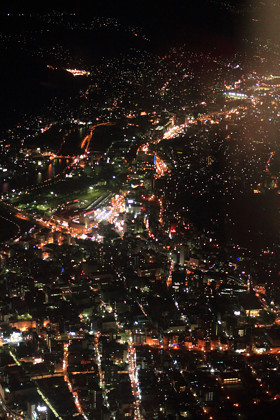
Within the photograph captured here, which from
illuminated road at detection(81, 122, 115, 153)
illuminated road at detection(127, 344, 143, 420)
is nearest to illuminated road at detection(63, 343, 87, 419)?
illuminated road at detection(127, 344, 143, 420)

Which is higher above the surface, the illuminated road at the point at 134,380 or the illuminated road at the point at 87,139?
the illuminated road at the point at 134,380

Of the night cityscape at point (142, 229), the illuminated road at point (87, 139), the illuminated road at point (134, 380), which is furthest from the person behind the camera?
the illuminated road at point (87, 139)

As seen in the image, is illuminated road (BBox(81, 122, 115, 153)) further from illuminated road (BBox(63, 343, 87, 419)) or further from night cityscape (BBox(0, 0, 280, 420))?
illuminated road (BBox(63, 343, 87, 419))

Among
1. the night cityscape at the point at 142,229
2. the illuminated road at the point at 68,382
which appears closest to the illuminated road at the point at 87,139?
the night cityscape at the point at 142,229

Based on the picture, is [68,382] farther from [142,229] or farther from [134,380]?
[142,229]

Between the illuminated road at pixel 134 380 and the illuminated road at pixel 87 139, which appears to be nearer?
the illuminated road at pixel 134 380

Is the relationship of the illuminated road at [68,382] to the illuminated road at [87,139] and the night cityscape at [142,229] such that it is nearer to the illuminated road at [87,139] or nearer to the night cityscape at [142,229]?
the night cityscape at [142,229]

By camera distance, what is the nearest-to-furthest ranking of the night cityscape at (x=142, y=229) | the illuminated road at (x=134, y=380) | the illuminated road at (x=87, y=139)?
the illuminated road at (x=134, y=380) < the night cityscape at (x=142, y=229) < the illuminated road at (x=87, y=139)

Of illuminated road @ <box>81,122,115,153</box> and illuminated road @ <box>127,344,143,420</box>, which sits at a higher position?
illuminated road @ <box>127,344,143,420</box>

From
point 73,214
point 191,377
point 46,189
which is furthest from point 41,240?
point 191,377
